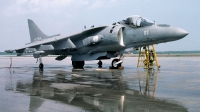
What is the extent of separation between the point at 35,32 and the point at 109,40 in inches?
356

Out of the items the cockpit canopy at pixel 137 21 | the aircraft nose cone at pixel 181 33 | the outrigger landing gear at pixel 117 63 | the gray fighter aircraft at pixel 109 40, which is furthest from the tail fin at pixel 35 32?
the aircraft nose cone at pixel 181 33

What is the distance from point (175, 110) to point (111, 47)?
11.8 m

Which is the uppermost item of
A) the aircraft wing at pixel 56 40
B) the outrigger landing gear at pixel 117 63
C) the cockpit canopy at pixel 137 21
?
the cockpit canopy at pixel 137 21

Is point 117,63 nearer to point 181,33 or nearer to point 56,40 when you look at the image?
point 181,33

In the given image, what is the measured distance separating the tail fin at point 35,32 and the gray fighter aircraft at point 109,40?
11.6ft

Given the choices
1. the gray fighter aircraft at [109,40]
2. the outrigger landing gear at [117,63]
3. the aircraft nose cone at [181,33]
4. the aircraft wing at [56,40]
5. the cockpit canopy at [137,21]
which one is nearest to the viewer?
the aircraft nose cone at [181,33]

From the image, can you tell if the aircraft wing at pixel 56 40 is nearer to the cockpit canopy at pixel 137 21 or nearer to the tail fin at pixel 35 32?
the cockpit canopy at pixel 137 21

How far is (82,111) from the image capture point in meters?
4.51

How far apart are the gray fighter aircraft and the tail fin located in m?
3.54

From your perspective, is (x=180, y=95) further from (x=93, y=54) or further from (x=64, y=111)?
(x=93, y=54)

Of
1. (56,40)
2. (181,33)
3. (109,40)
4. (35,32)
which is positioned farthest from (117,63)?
(35,32)

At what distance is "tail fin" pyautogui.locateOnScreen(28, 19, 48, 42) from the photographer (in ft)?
72.6

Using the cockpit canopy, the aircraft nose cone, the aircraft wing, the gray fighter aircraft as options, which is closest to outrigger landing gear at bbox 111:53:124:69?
the gray fighter aircraft

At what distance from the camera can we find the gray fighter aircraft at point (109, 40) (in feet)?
47.7
